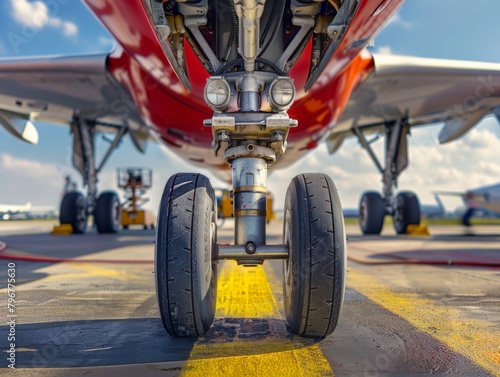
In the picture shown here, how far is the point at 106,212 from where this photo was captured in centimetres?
1188

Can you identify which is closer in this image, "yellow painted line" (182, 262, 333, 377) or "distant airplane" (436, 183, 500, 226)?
"yellow painted line" (182, 262, 333, 377)

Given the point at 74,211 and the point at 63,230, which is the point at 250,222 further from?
the point at 63,230

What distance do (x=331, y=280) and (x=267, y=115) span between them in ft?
2.95

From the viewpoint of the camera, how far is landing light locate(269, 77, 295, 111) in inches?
94.2

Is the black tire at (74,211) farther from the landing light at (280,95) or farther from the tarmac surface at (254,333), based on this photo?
the landing light at (280,95)

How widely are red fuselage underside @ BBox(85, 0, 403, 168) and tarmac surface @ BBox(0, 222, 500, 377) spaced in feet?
5.37

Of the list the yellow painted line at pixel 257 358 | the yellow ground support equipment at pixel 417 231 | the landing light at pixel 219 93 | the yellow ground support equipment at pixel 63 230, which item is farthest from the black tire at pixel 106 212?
the landing light at pixel 219 93

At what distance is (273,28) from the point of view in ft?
9.14

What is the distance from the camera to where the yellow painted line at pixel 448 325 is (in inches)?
75.9

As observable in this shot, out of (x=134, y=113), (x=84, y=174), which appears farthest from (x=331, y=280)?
(x=84, y=174)

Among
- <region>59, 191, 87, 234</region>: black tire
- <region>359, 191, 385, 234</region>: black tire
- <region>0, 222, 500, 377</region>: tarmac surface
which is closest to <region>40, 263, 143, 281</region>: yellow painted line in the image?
<region>0, 222, 500, 377</region>: tarmac surface

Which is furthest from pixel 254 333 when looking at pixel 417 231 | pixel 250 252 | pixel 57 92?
pixel 417 231

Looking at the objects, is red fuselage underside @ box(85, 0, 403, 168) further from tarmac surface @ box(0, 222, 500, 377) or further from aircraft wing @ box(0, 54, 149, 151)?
tarmac surface @ box(0, 222, 500, 377)

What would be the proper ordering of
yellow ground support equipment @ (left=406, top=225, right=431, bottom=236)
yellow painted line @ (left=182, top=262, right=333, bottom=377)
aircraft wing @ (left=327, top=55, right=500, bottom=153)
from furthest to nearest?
yellow ground support equipment @ (left=406, top=225, right=431, bottom=236) < aircraft wing @ (left=327, top=55, right=500, bottom=153) < yellow painted line @ (left=182, top=262, right=333, bottom=377)
